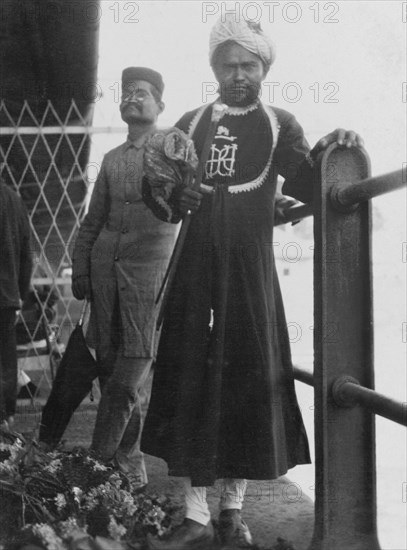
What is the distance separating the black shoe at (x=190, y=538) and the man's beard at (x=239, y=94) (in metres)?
1.19

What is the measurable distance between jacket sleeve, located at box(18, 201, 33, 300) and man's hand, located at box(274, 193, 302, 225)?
1.41 meters

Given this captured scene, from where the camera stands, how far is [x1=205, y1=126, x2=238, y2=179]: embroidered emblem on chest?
93.1 inches

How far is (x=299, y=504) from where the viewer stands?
2365 millimetres

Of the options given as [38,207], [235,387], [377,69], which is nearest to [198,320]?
[235,387]

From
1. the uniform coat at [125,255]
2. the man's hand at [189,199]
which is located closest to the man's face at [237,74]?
the man's hand at [189,199]

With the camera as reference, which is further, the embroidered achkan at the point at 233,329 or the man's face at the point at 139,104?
the man's face at the point at 139,104

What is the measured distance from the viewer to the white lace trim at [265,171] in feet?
7.74

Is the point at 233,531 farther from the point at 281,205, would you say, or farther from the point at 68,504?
the point at 281,205

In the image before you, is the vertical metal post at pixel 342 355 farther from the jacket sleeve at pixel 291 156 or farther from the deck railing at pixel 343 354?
the jacket sleeve at pixel 291 156

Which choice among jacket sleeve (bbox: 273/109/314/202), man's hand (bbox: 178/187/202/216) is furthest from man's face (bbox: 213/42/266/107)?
man's hand (bbox: 178/187/202/216)

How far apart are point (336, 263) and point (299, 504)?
2.41ft

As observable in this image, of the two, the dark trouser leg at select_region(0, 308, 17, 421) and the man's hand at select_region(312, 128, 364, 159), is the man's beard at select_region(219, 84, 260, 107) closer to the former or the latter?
the man's hand at select_region(312, 128, 364, 159)

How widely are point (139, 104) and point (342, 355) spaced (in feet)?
4.06

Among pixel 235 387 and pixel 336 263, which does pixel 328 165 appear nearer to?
pixel 336 263
